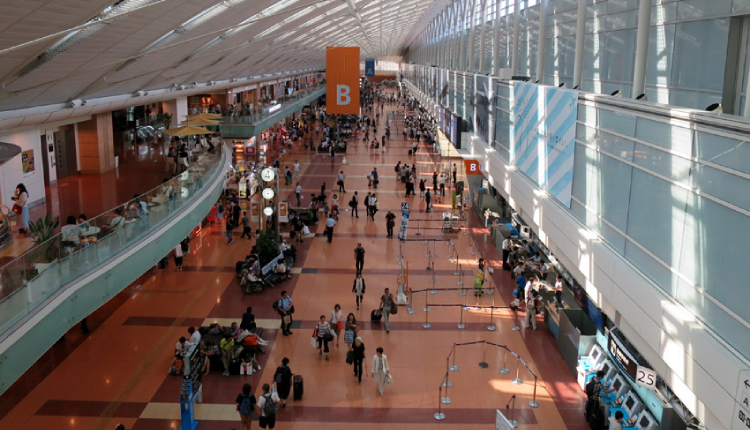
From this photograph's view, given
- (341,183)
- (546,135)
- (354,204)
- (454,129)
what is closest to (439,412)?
(546,135)

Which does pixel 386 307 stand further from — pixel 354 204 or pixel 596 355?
pixel 354 204

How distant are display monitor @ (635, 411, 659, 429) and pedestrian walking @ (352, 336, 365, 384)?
16.2 feet

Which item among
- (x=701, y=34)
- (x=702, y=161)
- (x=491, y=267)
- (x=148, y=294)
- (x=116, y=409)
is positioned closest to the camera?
(x=702, y=161)

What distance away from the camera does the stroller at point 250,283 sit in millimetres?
16703

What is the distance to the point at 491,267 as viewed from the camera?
19500 millimetres

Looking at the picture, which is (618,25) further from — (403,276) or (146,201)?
(146,201)

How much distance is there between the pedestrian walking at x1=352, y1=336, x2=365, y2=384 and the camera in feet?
39.2

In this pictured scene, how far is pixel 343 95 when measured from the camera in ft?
63.7

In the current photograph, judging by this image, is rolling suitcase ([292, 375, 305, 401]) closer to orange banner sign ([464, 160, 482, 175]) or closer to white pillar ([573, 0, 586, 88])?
white pillar ([573, 0, 586, 88])

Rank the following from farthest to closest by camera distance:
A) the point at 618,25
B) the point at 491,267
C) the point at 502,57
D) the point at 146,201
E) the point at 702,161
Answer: the point at 502,57
the point at 491,267
the point at 146,201
the point at 618,25
the point at 702,161

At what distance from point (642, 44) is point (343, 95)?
37.0 ft

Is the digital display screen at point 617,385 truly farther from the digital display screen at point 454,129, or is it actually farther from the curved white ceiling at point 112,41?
the digital display screen at point 454,129

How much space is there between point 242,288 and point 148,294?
2468 mm

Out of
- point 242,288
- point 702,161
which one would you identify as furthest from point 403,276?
point 702,161
